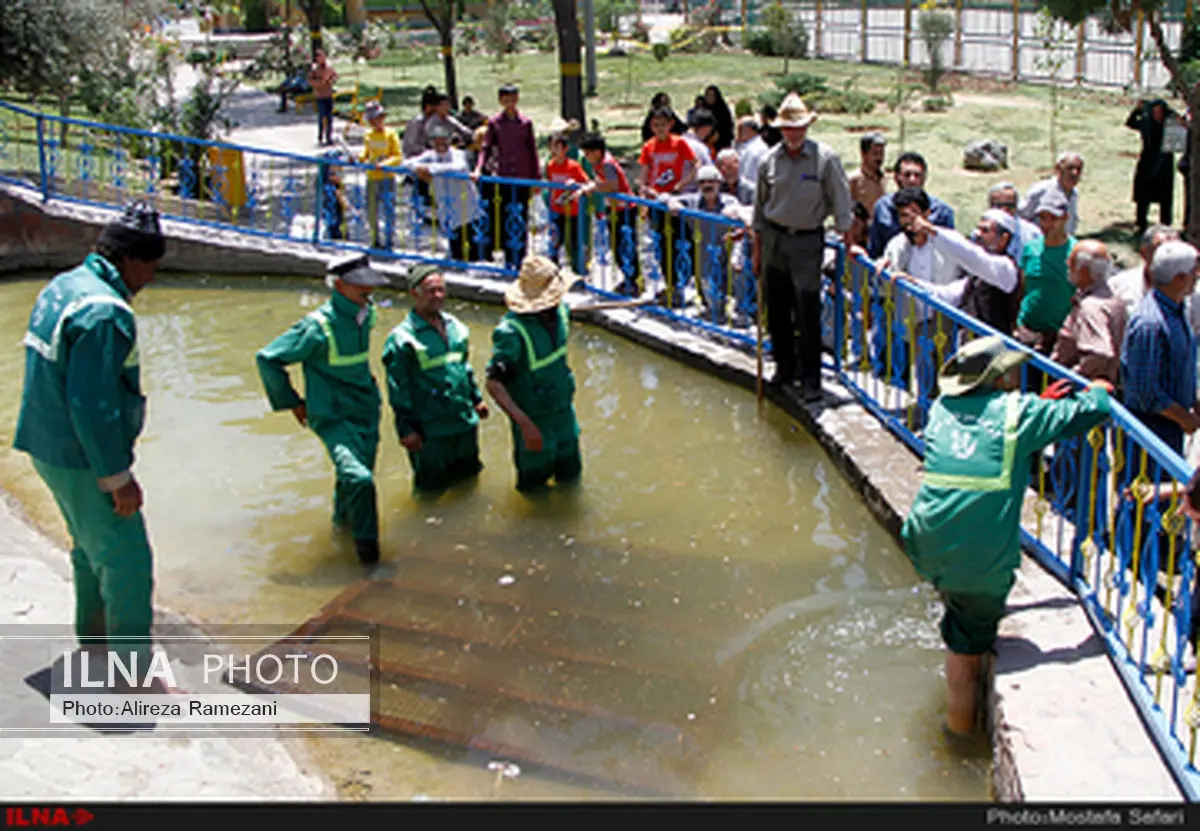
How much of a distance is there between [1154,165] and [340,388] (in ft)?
32.7

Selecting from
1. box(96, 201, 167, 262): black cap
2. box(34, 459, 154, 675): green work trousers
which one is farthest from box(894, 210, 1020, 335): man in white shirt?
box(34, 459, 154, 675): green work trousers

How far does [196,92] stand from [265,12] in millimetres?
31759

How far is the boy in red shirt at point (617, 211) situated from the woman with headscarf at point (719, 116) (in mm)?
2897

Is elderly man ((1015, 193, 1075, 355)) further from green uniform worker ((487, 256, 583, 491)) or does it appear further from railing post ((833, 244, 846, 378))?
green uniform worker ((487, 256, 583, 491))

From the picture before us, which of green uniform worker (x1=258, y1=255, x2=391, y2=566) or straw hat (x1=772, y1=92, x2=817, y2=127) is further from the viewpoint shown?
straw hat (x1=772, y1=92, x2=817, y2=127)

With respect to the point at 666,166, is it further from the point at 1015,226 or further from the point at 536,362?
the point at 536,362

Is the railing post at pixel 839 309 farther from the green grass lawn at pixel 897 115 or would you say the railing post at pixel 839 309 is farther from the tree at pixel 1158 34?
the green grass lawn at pixel 897 115

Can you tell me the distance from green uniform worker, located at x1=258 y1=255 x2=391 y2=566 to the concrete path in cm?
190

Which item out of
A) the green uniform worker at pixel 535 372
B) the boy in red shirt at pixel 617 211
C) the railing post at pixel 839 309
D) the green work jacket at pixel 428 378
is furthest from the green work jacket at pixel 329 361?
the boy in red shirt at pixel 617 211

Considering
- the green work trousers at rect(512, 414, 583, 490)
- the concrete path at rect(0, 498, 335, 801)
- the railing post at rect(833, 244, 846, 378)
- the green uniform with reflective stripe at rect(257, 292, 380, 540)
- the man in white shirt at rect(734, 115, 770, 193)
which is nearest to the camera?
the concrete path at rect(0, 498, 335, 801)

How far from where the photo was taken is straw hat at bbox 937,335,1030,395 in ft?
16.9

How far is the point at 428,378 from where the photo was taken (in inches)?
305

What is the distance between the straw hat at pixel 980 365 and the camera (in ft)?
16.9

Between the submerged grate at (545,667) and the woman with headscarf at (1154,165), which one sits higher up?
the woman with headscarf at (1154,165)
